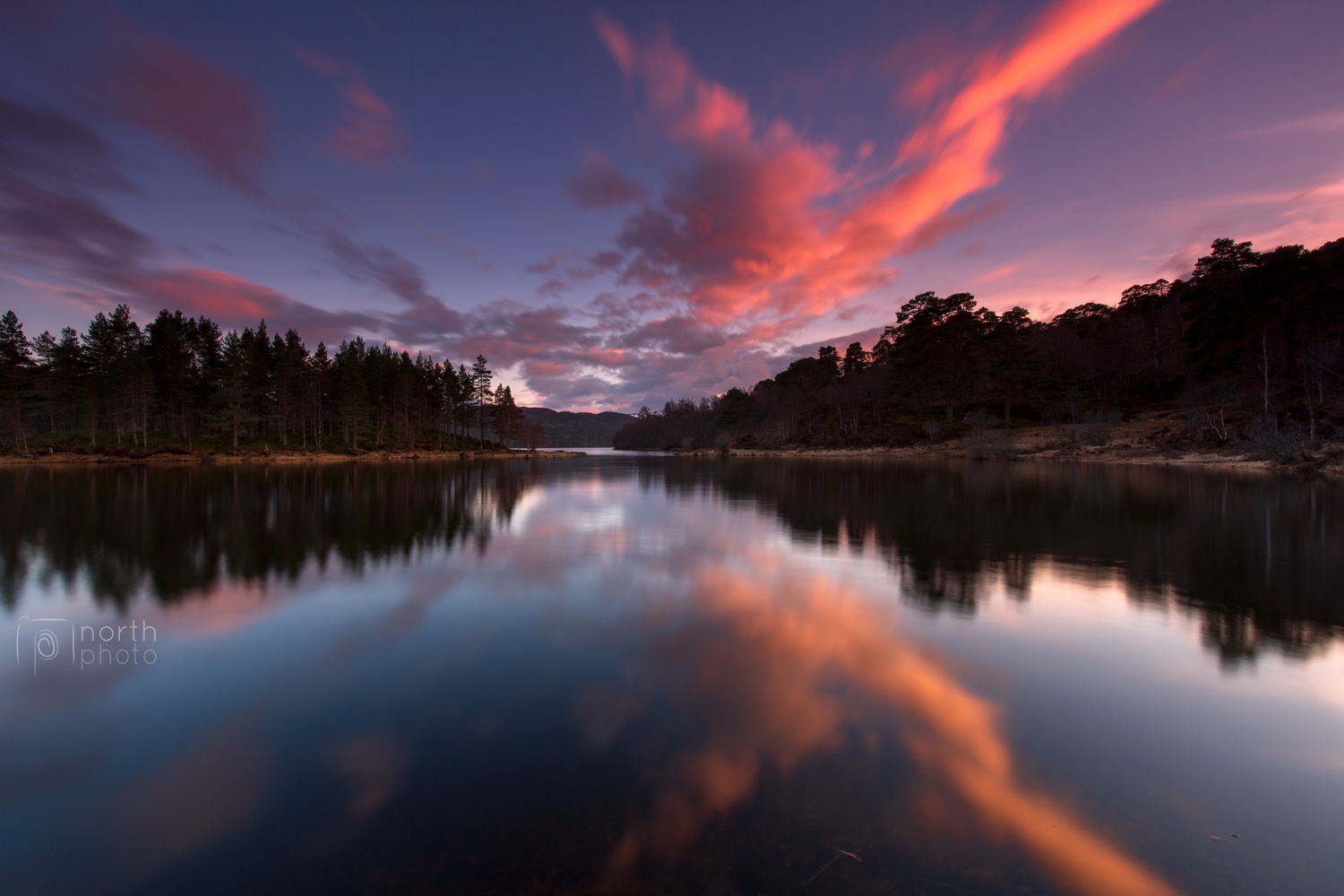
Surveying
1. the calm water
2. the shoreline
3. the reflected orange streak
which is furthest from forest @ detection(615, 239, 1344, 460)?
the shoreline

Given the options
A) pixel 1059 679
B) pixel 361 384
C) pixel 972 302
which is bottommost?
pixel 1059 679

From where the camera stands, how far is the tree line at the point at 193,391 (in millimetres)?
55375

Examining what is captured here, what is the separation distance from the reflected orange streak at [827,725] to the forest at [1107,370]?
46500 millimetres

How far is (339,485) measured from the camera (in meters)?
29.9

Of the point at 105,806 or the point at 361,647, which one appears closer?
the point at 105,806

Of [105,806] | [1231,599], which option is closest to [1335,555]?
[1231,599]

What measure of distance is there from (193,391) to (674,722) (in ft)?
272

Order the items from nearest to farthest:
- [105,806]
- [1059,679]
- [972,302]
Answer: [105,806] < [1059,679] < [972,302]

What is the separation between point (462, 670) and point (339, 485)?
28719 millimetres

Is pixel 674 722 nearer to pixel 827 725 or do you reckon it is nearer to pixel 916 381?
pixel 827 725

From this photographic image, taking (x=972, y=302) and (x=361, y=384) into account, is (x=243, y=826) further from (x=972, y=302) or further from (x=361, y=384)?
(x=972, y=302)

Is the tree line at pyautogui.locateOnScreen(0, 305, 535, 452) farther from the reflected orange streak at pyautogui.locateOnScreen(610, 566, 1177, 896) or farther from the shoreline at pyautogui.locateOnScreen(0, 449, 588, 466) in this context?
the reflected orange streak at pyautogui.locateOnScreen(610, 566, 1177, 896)

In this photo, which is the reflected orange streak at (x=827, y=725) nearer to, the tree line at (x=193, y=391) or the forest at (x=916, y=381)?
the forest at (x=916, y=381)

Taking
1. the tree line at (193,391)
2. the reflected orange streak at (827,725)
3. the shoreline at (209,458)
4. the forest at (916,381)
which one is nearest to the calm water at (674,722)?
the reflected orange streak at (827,725)
